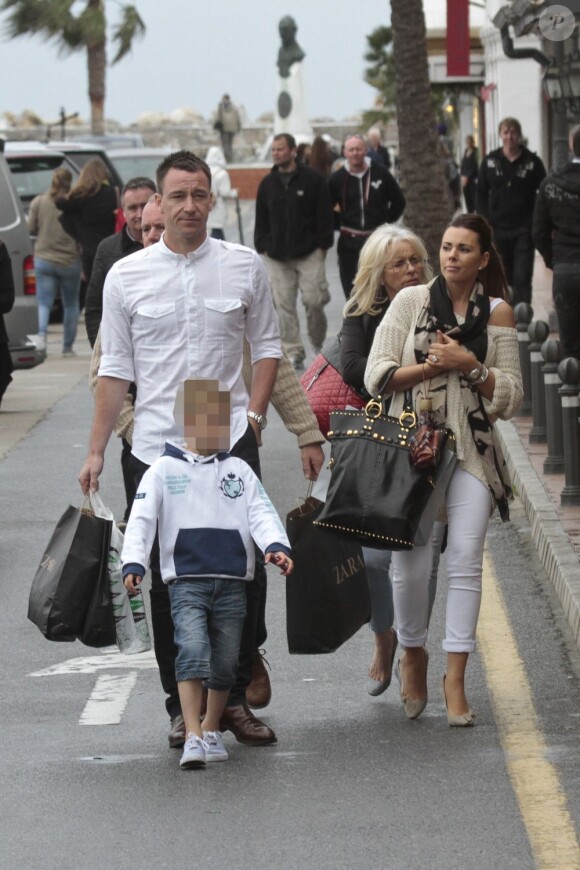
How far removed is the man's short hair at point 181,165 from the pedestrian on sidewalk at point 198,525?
75 centimetres

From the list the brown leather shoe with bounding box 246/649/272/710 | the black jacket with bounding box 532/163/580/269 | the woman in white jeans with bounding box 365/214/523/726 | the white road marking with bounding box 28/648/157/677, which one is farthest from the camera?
the black jacket with bounding box 532/163/580/269

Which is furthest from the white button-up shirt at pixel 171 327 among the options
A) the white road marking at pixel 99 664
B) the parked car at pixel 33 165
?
the parked car at pixel 33 165

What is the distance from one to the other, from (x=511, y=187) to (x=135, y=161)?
572 inches

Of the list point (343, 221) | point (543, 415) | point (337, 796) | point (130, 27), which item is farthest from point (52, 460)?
point (130, 27)

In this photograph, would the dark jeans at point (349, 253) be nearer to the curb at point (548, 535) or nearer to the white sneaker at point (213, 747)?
the curb at point (548, 535)

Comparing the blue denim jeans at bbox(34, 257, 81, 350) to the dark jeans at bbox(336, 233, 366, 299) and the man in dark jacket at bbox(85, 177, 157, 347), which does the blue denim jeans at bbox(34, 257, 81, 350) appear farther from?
the man in dark jacket at bbox(85, 177, 157, 347)

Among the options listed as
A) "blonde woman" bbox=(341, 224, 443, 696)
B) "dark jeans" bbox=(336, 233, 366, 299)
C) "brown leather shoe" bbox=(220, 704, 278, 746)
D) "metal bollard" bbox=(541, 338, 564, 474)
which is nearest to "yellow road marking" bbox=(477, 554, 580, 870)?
"blonde woman" bbox=(341, 224, 443, 696)

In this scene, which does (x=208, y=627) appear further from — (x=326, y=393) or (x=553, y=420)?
(x=553, y=420)

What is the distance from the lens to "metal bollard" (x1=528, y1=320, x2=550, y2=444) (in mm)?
12531

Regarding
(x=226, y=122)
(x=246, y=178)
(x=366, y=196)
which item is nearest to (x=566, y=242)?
(x=366, y=196)

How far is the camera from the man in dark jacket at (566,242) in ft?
41.4

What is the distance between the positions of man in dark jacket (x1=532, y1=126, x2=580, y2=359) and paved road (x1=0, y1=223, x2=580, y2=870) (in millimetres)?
4304

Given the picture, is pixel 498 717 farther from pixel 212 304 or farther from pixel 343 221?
pixel 343 221

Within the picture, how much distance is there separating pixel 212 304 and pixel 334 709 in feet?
5.02
